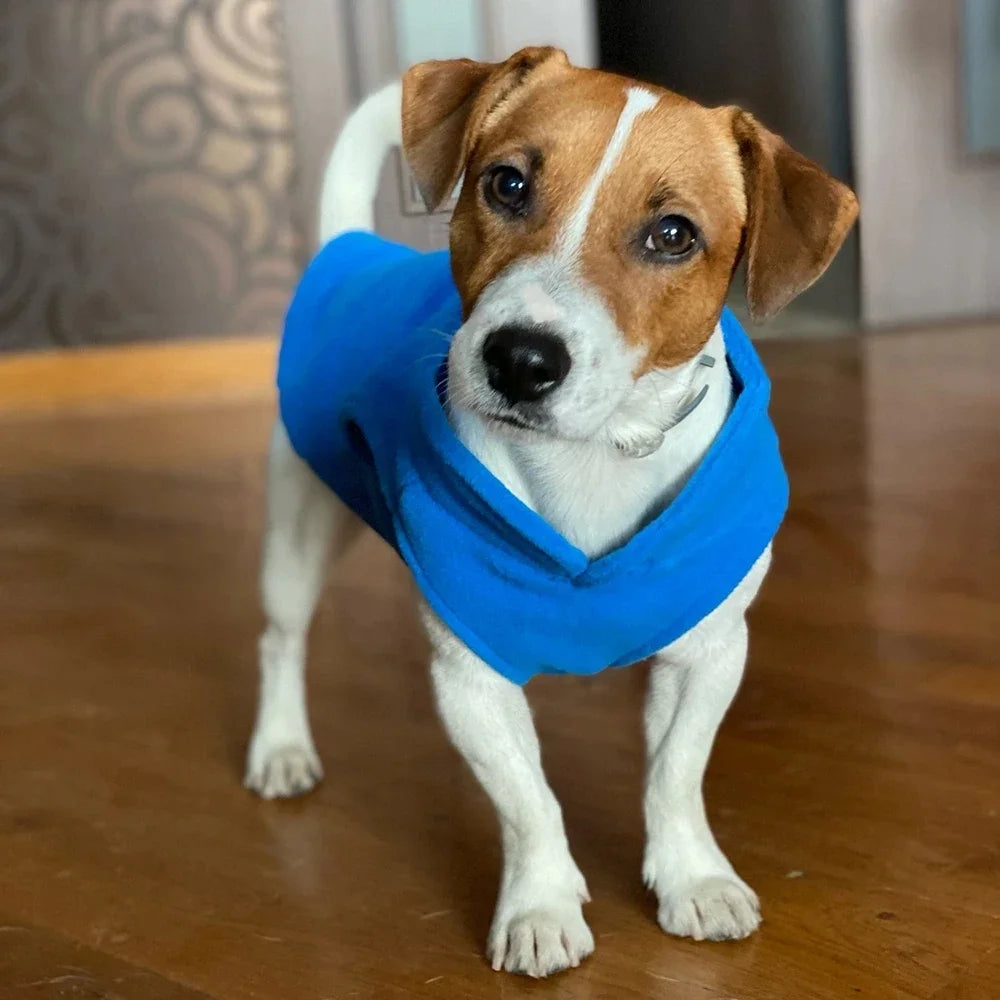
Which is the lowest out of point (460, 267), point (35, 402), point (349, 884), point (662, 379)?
point (35, 402)

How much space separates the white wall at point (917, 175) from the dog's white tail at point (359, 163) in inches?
143

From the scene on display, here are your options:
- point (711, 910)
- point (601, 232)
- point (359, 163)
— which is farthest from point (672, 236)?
point (359, 163)

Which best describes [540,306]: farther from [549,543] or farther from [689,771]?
[689,771]

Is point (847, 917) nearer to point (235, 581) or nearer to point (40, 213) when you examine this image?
point (235, 581)

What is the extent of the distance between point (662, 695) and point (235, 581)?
62.1 inches

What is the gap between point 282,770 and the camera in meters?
1.89

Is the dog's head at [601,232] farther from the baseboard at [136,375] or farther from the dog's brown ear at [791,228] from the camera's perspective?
the baseboard at [136,375]

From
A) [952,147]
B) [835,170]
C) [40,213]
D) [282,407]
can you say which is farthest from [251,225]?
[282,407]

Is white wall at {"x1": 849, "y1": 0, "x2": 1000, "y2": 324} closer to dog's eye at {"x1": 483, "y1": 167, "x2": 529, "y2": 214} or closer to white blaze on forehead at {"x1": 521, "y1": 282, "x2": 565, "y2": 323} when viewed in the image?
dog's eye at {"x1": 483, "y1": 167, "x2": 529, "y2": 214}

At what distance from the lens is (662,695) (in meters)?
1.53

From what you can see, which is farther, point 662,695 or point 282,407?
point 282,407

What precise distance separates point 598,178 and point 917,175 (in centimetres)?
438

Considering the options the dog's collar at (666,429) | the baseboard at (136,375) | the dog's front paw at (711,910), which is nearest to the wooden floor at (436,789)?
the dog's front paw at (711,910)

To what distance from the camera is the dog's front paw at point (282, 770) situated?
1877mm
